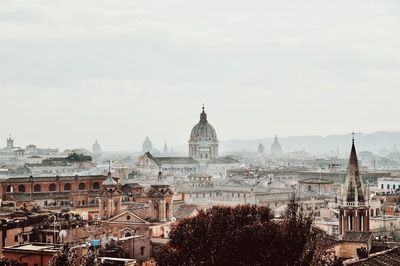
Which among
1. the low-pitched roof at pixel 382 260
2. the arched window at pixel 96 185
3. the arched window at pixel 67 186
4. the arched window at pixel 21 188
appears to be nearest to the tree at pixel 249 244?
the low-pitched roof at pixel 382 260

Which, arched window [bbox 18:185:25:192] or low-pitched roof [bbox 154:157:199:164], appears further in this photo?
low-pitched roof [bbox 154:157:199:164]

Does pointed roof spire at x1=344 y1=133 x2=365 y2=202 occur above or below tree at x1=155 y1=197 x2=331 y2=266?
above

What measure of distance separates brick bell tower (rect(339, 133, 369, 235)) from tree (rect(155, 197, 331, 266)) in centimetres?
2158

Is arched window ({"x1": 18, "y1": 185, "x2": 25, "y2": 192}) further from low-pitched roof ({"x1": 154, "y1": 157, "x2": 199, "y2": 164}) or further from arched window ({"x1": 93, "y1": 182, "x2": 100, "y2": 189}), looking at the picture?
low-pitched roof ({"x1": 154, "y1": 157, "x2": 199, "y2": 164})

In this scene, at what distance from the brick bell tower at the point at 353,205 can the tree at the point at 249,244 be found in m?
21.6

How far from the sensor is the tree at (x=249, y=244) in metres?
37.2

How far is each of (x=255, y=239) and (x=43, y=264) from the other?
11.5 meters

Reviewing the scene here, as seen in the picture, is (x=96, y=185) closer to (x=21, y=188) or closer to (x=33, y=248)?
(x=21, y=188)

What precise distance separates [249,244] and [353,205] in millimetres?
27977

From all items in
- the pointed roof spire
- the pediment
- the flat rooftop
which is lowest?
the pediment

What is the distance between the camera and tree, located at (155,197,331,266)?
122 ft

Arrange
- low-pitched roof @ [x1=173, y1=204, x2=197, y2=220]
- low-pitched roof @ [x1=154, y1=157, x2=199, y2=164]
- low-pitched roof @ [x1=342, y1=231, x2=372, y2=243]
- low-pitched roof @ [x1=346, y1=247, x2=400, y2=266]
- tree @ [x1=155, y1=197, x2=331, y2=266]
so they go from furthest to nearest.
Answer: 1. low-pitched roof @ [x1=154, y1=157, x2=199, y2=164]
2. low-pitched roof @ [x1=173, y1=204, x2=197, y2=220]
3. low-pitched roof @ [x1=342, y1=231, x2=372, y2=243]
4. tree @ [x1=155, y1=197, x2=331, y2=266]
5. low-pitched roof @ [x1=346, y1=247, x2=400, y2=266]

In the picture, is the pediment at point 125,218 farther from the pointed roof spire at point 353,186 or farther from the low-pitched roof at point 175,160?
the low-pitched roof at point 175,160

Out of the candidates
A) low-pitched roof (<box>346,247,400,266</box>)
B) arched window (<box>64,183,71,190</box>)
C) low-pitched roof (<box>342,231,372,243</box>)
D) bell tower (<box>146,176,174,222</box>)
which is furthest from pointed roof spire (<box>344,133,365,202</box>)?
arched window (<box>64,183,71,190</box>)
